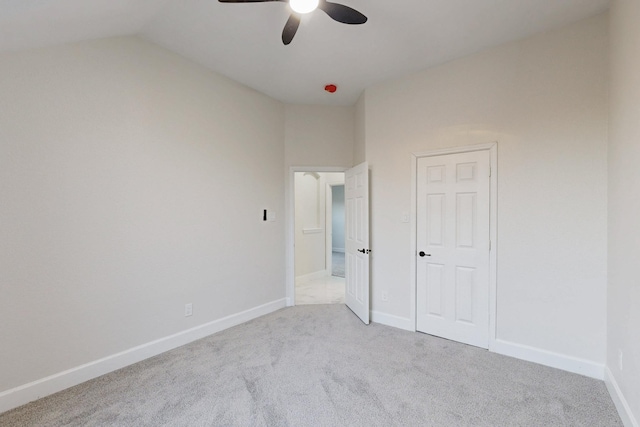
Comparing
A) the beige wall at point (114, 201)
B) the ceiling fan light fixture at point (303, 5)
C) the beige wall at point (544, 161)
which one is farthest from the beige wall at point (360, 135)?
the ceiling fan light fixture at point (303, 5)

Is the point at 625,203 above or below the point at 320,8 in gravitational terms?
below

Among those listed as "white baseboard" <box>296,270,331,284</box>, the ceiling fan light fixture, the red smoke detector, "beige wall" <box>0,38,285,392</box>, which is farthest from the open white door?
the ceiling fan light fixture

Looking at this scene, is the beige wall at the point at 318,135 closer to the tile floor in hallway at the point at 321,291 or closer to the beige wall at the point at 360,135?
the beige wall at the point at 360,135

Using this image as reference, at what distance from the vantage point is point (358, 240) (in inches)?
150

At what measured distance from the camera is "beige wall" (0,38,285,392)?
201 cm

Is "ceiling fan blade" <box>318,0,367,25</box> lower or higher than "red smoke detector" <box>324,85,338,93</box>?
lower

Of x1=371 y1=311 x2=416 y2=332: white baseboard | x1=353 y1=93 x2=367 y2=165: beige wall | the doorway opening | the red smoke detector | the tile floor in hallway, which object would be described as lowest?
the tile floor in hallway

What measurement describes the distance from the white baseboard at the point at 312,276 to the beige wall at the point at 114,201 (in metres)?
2.09

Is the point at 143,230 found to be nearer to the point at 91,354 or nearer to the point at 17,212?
the point at 17,212

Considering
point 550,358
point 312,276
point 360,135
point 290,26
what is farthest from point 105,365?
point 312,276

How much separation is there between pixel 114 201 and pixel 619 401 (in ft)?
13.3

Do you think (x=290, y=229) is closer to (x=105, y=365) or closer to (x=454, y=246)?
(x=454, y=246)

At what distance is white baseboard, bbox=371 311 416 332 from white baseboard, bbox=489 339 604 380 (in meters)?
0.82

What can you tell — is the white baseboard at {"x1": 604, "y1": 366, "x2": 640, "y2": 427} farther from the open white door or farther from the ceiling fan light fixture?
the ceiling fan light fixture
